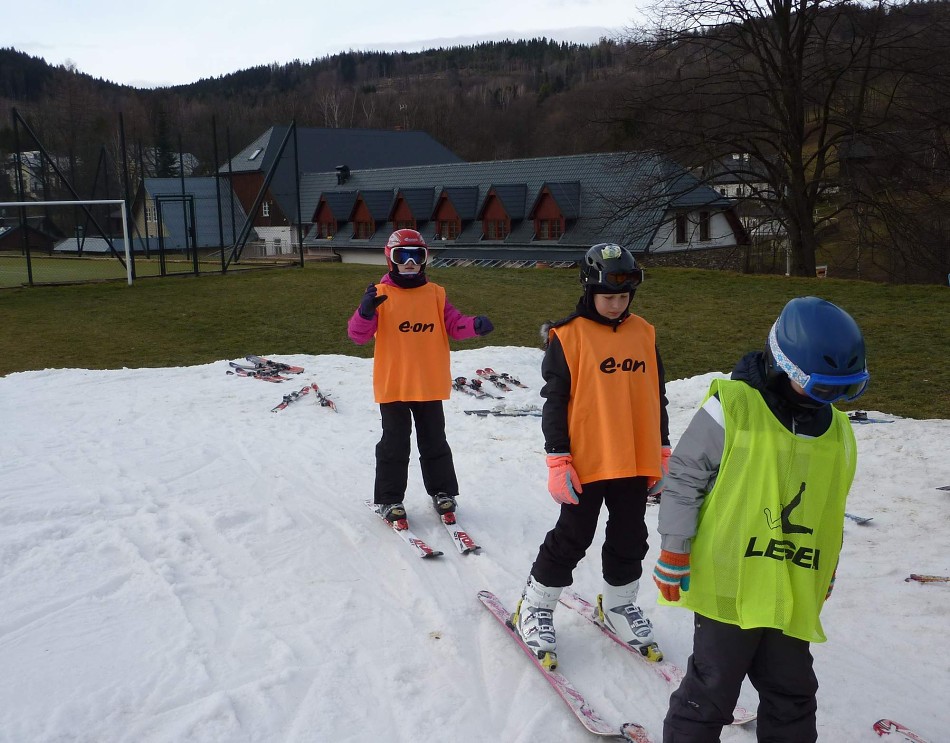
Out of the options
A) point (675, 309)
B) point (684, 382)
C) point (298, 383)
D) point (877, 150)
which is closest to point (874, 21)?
→ point (877, 150)

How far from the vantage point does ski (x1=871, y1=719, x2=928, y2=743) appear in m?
3.29

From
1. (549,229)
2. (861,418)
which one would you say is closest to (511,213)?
(549,229)

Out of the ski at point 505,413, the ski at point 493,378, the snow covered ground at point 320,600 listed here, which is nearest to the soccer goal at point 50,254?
the ski at point 493,378

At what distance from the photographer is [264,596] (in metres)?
4.64

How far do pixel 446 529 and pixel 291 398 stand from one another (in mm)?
3880

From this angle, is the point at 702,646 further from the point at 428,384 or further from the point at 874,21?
the point at 874,21

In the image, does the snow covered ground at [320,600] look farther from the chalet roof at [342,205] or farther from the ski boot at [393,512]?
the chalet roof at [342,205]

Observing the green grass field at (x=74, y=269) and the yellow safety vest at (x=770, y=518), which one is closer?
the yellow safety vest at (x=770, y=518)

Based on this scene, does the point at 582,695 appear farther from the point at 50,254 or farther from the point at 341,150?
the point at 341,150

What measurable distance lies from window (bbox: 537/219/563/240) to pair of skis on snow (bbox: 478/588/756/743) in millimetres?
33659

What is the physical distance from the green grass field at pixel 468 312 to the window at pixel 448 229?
674 inches

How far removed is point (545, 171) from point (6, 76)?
9395 centimetres

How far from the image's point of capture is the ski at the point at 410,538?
17.3 ft

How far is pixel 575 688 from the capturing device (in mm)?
3732
